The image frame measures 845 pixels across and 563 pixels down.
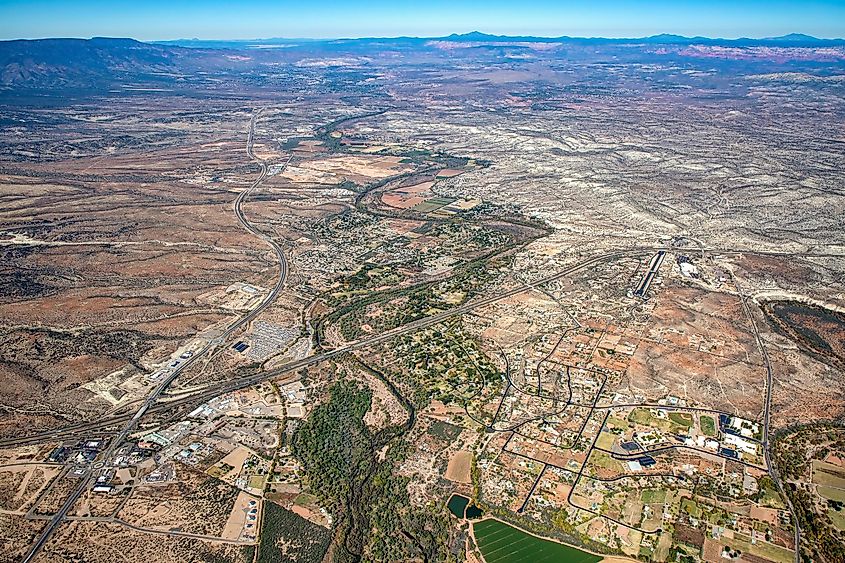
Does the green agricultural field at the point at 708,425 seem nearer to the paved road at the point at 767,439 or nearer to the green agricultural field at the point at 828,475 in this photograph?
the paved road at the point at 767,439

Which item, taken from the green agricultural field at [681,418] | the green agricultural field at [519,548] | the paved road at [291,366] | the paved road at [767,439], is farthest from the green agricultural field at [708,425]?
the paved road at [291,366]

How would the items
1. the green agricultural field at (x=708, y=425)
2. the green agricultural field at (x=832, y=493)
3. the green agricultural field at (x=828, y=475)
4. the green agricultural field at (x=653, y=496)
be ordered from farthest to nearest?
1. the green agricultural field at (x=708, y=425)
2. the green agricultural field at (x=828, y=475)
3. the green agricultural field at (x=832, y=493)
4. the green agricultural field at (x=653, y=496)

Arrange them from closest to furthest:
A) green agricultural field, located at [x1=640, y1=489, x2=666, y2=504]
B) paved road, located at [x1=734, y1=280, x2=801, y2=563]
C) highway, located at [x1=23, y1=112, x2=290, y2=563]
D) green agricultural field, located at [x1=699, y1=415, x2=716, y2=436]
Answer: paved road, located at [x1=734, y1=280, x2=801, y2=563], highway, located at [x1=23, y1=112, x2=290, y2=563], green agricultural field, located at [x1=640, y1=489, x2=666, y2=504], green agricultural field, located at [x1=699, y1=415, x2=716, y2=436]

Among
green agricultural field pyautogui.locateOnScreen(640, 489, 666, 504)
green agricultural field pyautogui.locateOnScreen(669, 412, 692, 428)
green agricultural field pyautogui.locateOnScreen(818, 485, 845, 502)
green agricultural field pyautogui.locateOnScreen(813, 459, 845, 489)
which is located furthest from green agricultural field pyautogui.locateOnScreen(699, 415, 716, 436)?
green agricultural field pyautogui.locateOnScreen(640, 489, 666, 504)

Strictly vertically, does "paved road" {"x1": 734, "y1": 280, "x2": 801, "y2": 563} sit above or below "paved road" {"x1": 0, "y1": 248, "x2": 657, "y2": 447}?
above

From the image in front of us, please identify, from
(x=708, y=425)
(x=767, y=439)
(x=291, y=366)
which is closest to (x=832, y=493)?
(x=767, y=439)

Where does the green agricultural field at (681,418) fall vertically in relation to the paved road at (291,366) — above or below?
above

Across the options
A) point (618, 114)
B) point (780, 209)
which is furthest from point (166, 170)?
point (618, 114)

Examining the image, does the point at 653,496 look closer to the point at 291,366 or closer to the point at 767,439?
the point at 767,439

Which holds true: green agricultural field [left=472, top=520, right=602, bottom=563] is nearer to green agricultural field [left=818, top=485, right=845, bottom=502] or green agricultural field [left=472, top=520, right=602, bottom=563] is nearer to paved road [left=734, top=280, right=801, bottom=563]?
paved road [left=734, top=280, right=801, bottom=563]
